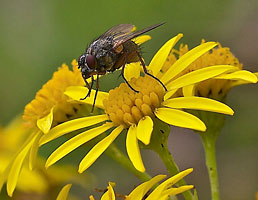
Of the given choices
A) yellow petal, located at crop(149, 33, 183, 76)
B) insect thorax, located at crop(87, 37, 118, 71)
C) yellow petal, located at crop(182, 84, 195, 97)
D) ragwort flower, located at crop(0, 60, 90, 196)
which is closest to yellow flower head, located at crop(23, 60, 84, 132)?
ragwort flower, located at crop(0, 60, 90, 196)

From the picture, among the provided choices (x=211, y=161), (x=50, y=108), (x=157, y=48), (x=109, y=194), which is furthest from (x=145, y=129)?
(x=157, y=48)

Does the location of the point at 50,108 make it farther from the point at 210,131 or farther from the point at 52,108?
the point at 210,131

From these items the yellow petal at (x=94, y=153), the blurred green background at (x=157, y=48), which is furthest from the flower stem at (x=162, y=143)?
the blurred green background at (x=157, y=48)

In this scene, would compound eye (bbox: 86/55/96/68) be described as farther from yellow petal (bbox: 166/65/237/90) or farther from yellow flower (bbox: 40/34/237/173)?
yellow petal (bbox: 166/65/237/90)

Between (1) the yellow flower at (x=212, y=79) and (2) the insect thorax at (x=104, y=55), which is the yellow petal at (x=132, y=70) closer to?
(1) the yellow flower at (x=212, y=79)

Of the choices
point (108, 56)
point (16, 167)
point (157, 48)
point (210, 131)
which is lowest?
point (157, 48)
